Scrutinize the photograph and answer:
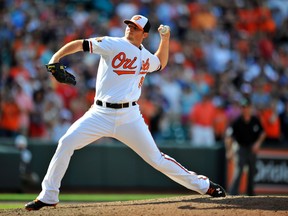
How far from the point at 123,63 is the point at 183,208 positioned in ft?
5.98

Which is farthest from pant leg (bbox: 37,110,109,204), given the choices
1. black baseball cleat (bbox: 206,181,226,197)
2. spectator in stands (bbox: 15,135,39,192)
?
spectator in stands (bbox: 15,135,39,192)

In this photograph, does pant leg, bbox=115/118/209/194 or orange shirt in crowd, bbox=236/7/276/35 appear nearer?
pant leg, bbox=115/118/209/194

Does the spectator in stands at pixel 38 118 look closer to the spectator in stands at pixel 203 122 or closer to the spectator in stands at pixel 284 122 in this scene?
the spectator in stands at pixel 203 122

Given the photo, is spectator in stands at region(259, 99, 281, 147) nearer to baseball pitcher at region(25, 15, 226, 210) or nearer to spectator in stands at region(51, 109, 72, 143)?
spectator in stands at region(51, 109, 72, 143)

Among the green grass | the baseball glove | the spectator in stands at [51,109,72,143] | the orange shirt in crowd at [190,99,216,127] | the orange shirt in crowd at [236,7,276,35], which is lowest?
the green grass

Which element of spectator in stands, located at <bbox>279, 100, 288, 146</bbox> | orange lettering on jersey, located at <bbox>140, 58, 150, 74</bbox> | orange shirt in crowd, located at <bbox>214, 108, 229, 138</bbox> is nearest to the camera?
orange lettering on jersey, located at <bbox>140, 58, 150, 74</bbox>

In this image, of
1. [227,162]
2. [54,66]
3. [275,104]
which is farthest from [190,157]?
[54,66]

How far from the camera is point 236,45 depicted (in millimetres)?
20078

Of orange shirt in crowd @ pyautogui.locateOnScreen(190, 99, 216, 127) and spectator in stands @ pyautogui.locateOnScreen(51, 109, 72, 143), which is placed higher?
orange shirt in crowd @ pyautogui.locateOnScreen(190, 99, 216, 127)

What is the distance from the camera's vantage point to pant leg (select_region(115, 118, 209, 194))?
28.6 ft

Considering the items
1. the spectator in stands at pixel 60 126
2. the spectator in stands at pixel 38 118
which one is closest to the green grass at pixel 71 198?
the spectator in stands at pixel 60 126

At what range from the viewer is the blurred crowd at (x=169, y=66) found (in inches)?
639

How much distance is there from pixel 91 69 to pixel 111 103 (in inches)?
348

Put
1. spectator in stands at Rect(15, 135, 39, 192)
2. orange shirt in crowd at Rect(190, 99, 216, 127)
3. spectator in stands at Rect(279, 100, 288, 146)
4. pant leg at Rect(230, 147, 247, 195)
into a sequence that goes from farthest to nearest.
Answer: spectator in stands at Rect(279, 100, 288, 146)
orange shirt in crowd at Rect(190, 99, 216, 127)
spectator in stands at Rect(15, 135, 39, 192)
pant leg at Rect(230, 147, 247, 195)
